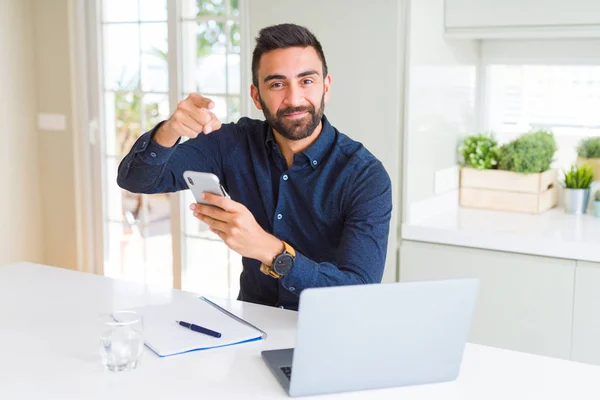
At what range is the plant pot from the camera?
3.44m

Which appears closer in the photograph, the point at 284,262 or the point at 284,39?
the point at 284,262

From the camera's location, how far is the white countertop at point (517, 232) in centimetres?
294

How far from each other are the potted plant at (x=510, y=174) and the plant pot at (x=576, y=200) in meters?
0.09

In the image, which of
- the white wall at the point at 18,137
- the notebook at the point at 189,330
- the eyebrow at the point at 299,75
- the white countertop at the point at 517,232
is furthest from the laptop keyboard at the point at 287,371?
the white wall at the point at 18,137

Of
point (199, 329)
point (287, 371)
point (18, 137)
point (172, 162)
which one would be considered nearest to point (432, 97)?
point (172, 162)

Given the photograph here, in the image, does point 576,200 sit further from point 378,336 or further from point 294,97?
point 378,336

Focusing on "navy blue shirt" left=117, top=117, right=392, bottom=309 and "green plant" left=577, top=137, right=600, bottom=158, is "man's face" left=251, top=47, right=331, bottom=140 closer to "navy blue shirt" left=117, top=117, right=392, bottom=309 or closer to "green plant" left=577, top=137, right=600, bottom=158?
"navy blue shirt" left=117, top=117, right=392, bottom=309

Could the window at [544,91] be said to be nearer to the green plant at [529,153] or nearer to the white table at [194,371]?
the green plant at [529,153]

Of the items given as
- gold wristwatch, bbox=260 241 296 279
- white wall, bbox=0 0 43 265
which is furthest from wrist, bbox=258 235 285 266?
white wall, bbox=0 0 43 265

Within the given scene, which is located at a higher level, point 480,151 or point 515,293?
point 480,151

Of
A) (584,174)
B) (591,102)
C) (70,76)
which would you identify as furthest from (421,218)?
(70,76)

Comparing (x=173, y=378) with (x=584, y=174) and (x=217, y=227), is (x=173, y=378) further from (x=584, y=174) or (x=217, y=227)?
(x=584, y=174)

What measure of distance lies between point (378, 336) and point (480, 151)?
84.5 inches

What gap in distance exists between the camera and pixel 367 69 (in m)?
3.24
